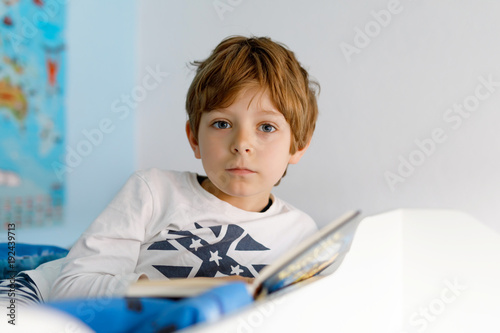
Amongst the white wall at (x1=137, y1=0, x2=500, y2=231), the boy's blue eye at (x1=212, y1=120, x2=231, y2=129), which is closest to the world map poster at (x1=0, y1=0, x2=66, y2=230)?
the white wall at (x1=137, y1=0, x2=500, y2=231)

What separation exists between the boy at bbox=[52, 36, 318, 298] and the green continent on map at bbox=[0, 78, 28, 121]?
137 cm

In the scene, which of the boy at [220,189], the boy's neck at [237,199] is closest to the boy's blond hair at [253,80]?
the boy at [220,189]

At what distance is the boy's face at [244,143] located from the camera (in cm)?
103

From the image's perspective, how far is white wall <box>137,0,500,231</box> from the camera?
154cm

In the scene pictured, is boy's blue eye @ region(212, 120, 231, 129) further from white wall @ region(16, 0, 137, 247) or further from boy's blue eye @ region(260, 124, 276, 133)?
white wall @ region(16, 0, 137, 247)

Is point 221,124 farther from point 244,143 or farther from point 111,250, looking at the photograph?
point 111,250

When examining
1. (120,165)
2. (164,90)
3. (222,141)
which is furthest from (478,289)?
(120,165)

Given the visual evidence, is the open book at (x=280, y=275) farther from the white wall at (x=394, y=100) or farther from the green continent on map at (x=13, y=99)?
the green continent on map at (x=13, y=99)

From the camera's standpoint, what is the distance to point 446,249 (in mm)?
1021

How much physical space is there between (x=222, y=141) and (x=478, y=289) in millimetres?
615

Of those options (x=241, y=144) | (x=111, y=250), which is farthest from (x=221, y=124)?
(x=111, y=250)

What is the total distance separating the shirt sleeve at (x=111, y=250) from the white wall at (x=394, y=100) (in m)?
0.92

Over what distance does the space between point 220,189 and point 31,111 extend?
1.51 m

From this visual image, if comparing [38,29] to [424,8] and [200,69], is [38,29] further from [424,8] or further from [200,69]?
[424,8]
